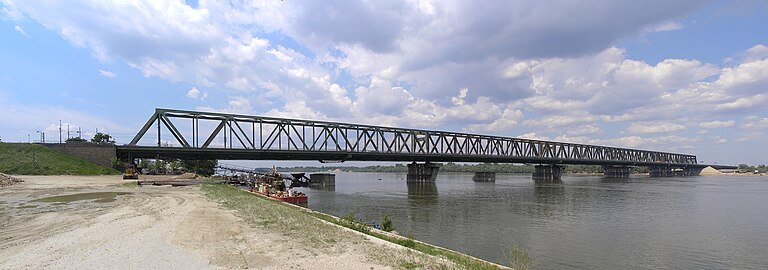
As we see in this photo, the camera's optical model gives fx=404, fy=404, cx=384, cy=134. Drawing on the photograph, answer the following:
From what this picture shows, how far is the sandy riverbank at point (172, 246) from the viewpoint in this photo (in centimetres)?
1242

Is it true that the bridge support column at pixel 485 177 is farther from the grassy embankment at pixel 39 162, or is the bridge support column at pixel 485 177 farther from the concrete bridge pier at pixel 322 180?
the grassy embankment at pixel 39 162

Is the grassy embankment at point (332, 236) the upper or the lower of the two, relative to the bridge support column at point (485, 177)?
upper

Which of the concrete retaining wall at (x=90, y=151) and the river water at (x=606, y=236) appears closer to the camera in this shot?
the river water at (x=606, y=236)

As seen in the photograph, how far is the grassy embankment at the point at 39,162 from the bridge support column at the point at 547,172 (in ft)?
469

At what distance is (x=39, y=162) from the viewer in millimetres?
64625

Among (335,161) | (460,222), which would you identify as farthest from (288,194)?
(335,161)

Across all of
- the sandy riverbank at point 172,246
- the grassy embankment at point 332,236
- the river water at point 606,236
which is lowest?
the river water at point 606,236

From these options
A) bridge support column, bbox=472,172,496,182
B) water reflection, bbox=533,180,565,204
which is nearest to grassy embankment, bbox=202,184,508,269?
water reflection, bbox=533,180,565,204

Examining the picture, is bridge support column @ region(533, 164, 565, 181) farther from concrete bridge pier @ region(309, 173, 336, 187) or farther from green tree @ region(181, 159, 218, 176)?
green tree @ region(181, 159, 218, 176)

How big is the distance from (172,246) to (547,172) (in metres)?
167

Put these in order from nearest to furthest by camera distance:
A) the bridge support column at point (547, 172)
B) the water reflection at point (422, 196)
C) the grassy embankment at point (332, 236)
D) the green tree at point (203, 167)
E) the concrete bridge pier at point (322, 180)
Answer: the grassy embankment at point (332, 236), the water reflection at point (422, 196), the concrete bridge pier at point (322, 180), the green tree at point (203, 167), the bridge support column at point (547, 172)

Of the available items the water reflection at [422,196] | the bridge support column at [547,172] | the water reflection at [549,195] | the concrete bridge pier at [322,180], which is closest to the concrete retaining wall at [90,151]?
the concrete bridge pier at [322,180]

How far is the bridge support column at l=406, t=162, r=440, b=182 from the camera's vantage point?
414 ft

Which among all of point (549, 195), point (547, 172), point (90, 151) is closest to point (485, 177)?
point (547, 172)
